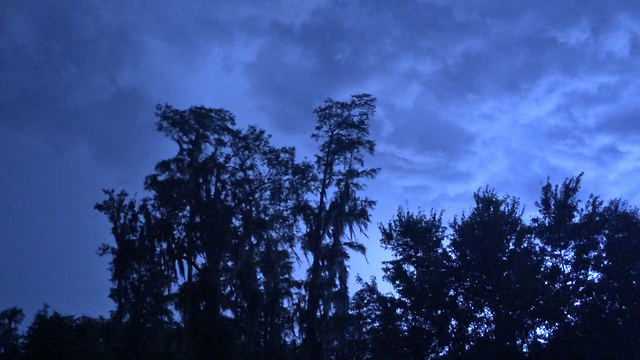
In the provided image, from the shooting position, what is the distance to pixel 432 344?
22359mm

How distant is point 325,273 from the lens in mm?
28078

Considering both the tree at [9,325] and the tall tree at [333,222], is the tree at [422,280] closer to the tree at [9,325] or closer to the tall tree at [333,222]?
the tall tree at [333,222]

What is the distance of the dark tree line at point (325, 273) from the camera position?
70.2 feet

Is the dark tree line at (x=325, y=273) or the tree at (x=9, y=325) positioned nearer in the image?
the dark tree line at (x=325, y=273)

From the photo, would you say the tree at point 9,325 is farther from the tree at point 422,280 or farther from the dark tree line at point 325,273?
the tree at point 422,280

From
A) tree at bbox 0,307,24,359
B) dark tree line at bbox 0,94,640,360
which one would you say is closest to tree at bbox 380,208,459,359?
dark tree line at bbox 0,94,640,360

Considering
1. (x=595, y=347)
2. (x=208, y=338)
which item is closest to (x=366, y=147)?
(x=208, y=338)

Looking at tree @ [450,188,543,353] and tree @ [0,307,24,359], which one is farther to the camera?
tree @ [0,307,24,359]

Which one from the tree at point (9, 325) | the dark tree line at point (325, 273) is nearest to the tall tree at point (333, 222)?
the dark tree line at point (325, 273)

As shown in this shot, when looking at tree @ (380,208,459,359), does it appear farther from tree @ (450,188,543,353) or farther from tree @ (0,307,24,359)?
tree @ (0,307,24,359)

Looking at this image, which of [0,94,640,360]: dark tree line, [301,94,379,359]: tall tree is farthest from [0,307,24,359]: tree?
[301,94,379,359]: tall tree

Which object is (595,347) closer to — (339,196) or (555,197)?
(555,197)

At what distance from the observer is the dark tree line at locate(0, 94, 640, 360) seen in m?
21.4

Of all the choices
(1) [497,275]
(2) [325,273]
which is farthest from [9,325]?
(1) [497,275]
